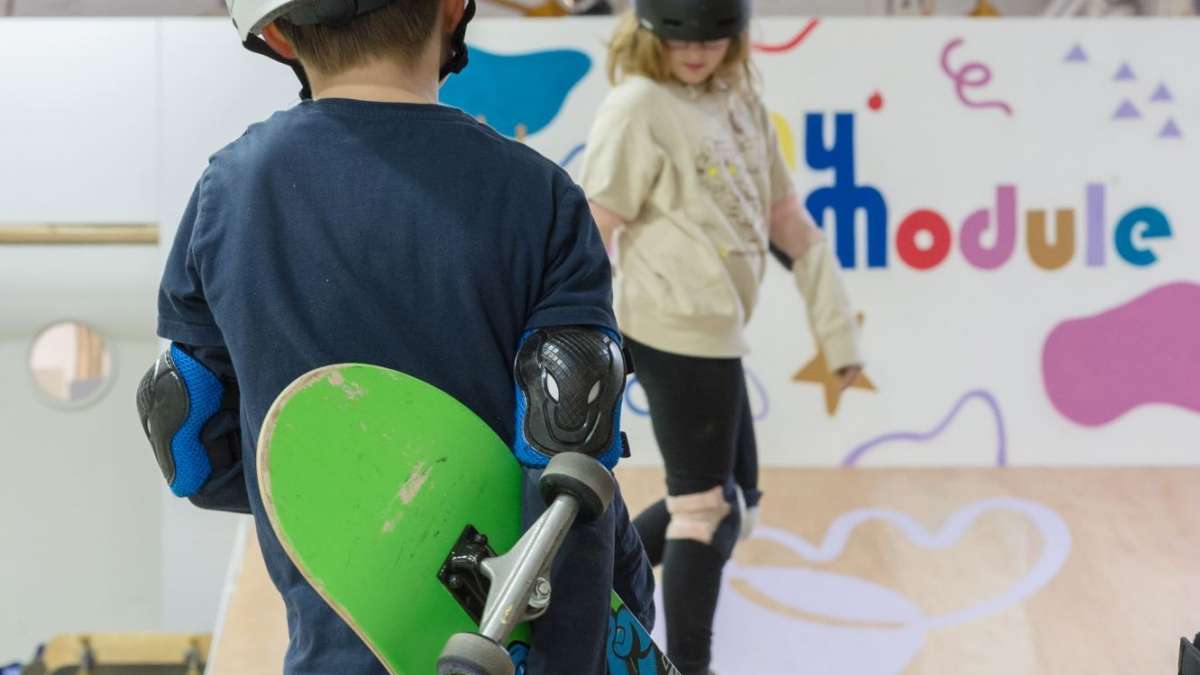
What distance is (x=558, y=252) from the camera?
3.91 feet

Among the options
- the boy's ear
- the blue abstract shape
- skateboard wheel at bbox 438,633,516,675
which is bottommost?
skateboard wheel at bbox 438,633,516,675

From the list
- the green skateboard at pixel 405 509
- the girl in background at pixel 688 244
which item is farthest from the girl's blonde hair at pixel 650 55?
the green skateboard at pixel 405 509

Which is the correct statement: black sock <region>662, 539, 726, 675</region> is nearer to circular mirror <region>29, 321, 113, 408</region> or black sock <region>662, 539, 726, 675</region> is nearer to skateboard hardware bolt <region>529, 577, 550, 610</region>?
skateboard hardware bolt <region>529, 577, 550, 610</region>

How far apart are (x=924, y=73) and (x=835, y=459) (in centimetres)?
95

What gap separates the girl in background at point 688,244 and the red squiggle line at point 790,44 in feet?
3.50

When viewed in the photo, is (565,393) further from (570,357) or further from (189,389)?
(189,389)

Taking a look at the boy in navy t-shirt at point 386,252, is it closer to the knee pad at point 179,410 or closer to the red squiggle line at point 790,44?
the knee pad at point 179,410

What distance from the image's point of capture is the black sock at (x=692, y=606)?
2316mm

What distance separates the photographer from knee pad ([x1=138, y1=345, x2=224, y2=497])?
1253 mm

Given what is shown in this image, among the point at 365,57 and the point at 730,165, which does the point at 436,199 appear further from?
the point at 730,165

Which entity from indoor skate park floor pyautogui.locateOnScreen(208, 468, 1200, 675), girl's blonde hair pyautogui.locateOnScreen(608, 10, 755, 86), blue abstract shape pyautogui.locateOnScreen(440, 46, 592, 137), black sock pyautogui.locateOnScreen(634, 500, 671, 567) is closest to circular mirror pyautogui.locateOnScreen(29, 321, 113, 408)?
indoor skate park floor pyautogui.locateOnScreen(208, 468, 1200, 675)

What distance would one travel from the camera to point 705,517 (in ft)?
7.57

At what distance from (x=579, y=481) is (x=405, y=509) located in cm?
15

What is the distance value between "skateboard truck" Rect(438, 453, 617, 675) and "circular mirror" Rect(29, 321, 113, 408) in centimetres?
252
